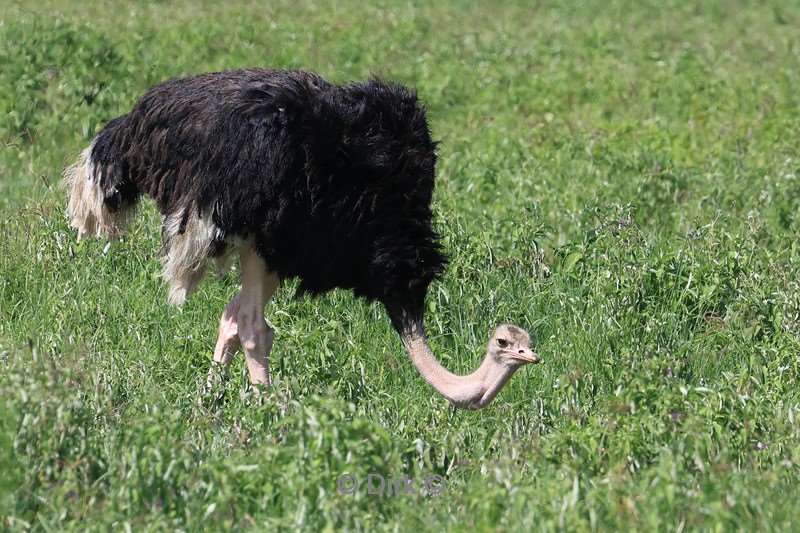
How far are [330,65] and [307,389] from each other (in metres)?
6.38

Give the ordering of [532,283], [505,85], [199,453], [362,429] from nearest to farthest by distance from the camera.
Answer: [362,429] → [199,453] → [532,283] → [505,85]

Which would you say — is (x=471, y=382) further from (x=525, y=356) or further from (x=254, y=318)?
(x=254, y=318)

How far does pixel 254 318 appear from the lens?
574 centimetres

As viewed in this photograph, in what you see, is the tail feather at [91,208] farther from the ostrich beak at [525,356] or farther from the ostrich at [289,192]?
the ostrich beak at [525,356]

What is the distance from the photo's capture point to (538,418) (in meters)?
5.36

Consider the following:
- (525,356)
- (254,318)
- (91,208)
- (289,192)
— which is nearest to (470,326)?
(254,318)

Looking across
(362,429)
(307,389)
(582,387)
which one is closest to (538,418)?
(582,387)

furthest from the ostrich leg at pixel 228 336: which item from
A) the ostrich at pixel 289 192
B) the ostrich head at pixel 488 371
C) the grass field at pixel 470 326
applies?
the ostrich head at pixel 488 371

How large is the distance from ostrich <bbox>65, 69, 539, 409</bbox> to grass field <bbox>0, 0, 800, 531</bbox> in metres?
0.26

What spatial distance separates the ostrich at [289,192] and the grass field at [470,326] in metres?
0.26

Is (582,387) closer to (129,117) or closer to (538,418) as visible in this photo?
(538,418)

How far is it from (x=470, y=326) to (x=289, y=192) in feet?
4.12

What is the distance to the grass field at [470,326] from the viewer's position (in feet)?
13.6

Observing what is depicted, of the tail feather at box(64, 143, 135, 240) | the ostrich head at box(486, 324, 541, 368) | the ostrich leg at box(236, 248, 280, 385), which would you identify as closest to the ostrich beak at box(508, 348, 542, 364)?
the ostrich head at box(486, 324, 541, 368)
